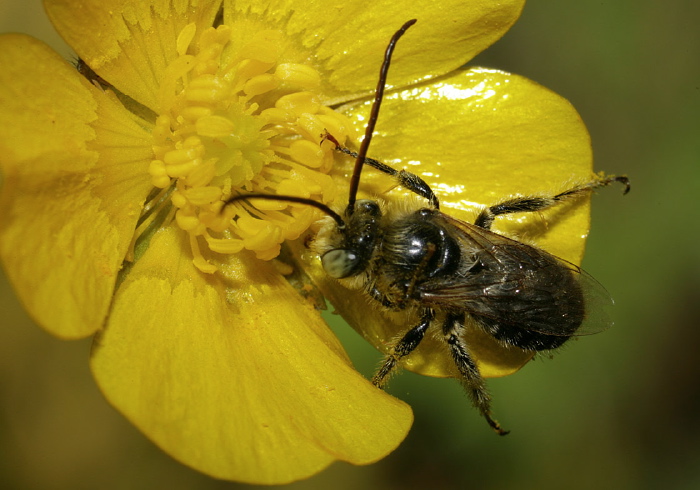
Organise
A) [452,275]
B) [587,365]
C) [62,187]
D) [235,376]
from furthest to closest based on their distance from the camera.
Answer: [587,365]
[452,275]
[235,376]
[62,187]

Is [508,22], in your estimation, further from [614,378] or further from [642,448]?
[642,448]

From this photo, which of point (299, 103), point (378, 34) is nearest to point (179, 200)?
point (299, 103)

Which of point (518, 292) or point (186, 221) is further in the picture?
point (518, 292)

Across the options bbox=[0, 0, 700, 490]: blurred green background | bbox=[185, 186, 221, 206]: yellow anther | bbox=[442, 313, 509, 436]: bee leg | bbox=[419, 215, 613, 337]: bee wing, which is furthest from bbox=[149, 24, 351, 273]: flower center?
bbox=[0, 0, 700, 490]: blurred green background

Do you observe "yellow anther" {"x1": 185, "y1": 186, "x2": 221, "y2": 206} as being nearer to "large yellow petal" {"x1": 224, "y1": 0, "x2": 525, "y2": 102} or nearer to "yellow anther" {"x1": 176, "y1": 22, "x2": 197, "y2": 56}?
"yellow anther" {"x1": 176, "y1": 22, "x2": 197, "y2": 56}

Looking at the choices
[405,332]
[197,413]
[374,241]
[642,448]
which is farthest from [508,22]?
[642,448]

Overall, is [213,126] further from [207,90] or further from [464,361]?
[464,361]

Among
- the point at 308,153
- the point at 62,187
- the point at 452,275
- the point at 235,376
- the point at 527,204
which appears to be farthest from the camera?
the point at 527,204

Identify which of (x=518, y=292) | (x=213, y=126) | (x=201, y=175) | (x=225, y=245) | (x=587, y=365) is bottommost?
(x=587, y=365)
